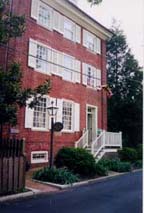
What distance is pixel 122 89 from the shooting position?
18.4 m

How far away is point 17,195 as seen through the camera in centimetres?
672

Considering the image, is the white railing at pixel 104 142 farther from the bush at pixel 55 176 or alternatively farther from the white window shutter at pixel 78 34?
the white window shutter at pixel 78 34

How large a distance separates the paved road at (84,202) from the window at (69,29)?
818cm

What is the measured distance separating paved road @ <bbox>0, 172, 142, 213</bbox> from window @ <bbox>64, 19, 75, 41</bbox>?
26.8 feet

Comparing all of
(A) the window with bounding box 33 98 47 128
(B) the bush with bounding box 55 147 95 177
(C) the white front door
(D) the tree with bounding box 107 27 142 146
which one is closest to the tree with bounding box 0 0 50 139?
(B) the bush with bounding box 55 147 95 177

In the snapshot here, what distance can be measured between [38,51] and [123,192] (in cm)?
704

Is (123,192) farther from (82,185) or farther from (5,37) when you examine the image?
(5,37)

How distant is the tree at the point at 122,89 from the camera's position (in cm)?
1780

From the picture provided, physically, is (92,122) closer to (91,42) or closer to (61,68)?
(61,68)

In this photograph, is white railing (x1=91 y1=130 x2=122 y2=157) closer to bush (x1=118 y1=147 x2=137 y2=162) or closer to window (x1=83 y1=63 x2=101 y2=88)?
bush (x1=118 y1=147 x2=137 y2=162)

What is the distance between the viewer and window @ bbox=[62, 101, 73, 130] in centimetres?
1320

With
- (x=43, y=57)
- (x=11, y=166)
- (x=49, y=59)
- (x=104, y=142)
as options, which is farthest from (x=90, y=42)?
(x=11, y=166)

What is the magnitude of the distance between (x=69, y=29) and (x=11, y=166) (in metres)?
8.82

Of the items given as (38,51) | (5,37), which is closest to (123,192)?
(5,37)
